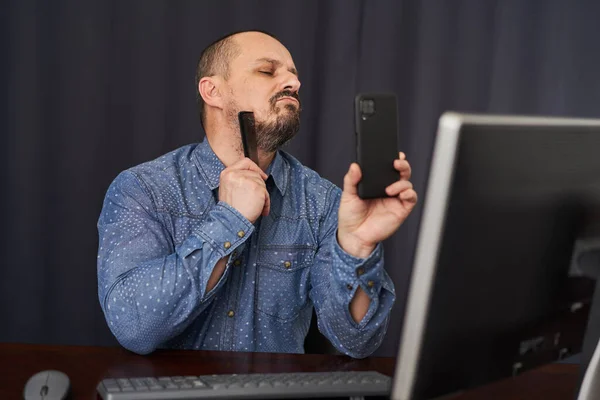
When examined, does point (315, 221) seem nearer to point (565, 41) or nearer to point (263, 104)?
point (263, 104)

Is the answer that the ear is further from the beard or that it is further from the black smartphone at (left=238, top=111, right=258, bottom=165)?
the black smartphone at (left=238, top=111, right=258, bottom=165)

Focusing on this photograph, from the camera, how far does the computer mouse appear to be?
85cm

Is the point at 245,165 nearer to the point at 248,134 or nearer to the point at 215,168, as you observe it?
the point at 248,134

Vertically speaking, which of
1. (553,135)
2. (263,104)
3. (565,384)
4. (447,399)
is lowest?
(565,384)

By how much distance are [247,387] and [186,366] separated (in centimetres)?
25

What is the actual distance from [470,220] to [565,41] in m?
2.06

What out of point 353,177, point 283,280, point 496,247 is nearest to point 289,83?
point 283,280

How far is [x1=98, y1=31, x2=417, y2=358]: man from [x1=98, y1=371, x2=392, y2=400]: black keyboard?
28cm

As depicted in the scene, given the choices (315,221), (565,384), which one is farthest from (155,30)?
(565,384)

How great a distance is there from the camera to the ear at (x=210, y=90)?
1.72m

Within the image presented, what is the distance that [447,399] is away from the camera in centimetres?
74

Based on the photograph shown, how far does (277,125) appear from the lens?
1.61 metres

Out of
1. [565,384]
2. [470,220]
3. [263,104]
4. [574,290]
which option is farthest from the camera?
[263,104]

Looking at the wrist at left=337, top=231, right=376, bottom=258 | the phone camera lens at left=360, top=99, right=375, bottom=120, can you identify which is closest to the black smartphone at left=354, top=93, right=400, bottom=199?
the phone camera lens at left=360, top=99, right=375, bottom=120
